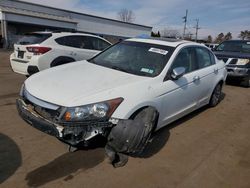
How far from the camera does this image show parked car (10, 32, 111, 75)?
6.48 m

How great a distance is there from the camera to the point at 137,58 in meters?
4.36

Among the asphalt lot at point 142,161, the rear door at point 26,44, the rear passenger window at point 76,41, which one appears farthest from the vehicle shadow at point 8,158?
the rear passenger window at point 76,41

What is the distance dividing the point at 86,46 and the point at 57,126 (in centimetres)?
512

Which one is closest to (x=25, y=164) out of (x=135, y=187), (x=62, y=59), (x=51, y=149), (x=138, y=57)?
(x=51, y=149)

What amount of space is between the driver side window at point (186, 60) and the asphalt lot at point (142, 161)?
1.12 metres

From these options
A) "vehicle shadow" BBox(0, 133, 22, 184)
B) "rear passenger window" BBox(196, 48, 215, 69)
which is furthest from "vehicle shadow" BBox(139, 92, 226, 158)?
"vehicle shadow" BBox(0, 133, 22, 184)

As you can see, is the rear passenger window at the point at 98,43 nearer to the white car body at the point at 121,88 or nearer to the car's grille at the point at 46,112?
the white car body at the point at 121,88

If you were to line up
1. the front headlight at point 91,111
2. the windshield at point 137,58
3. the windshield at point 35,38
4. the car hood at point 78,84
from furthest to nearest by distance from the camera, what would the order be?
the windshield at point 35,38, the windshield at point 137,58, the car hood at point 78,84, the front headlight at point 91,111

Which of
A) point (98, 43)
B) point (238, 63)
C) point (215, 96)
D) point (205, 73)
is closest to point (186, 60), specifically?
point (205, 73)

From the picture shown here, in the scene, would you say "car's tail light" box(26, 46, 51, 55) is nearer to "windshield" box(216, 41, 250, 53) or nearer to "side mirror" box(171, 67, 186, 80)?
"side mirror" box(171, 67, 186, 80)

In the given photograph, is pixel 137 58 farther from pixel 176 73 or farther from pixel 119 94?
pixel 119 94

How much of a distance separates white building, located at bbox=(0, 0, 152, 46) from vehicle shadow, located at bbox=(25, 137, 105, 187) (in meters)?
25.6

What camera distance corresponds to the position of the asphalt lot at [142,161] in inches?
116

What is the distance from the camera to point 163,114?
13.0 ft
